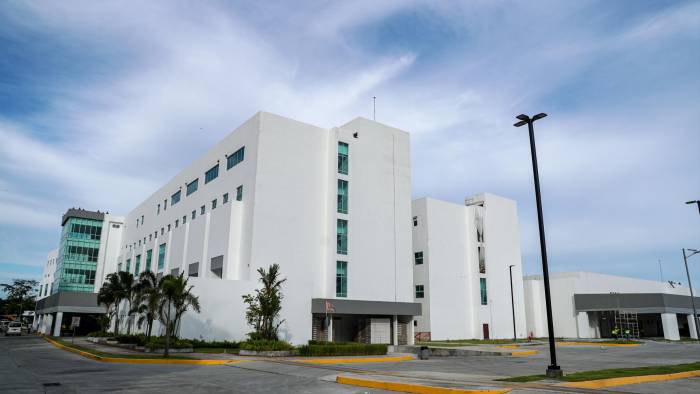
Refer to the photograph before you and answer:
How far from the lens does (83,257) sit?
80000 millimetres

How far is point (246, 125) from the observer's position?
44312 millimetres

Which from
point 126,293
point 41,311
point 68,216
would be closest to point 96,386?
point 126,293

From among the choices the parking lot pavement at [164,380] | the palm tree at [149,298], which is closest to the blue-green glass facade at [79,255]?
the palm tree at [149,298]

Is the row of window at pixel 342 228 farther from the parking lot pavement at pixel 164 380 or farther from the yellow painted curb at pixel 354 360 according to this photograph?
the parking lot pavement at pixel 164 380

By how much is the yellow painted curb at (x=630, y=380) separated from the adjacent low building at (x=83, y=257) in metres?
72.7

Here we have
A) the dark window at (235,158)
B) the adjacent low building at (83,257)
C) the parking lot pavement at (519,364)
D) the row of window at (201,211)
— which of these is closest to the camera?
the parking lot pavement at (519,364)

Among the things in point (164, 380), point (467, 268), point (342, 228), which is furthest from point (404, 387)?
point (467, 268)

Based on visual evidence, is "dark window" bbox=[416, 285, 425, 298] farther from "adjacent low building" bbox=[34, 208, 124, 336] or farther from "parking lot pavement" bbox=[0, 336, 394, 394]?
"adjacent low building" bbox=[34, 208, 124, 336]

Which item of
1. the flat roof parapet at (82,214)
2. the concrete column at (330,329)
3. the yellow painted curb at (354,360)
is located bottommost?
the yellow painted curb at (354,360)

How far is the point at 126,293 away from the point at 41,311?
44462 millimetres

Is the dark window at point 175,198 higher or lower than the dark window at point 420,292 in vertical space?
higher

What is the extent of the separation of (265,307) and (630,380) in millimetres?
24354

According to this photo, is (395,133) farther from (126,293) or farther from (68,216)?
(68,216)

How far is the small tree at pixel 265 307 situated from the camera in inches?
1384
